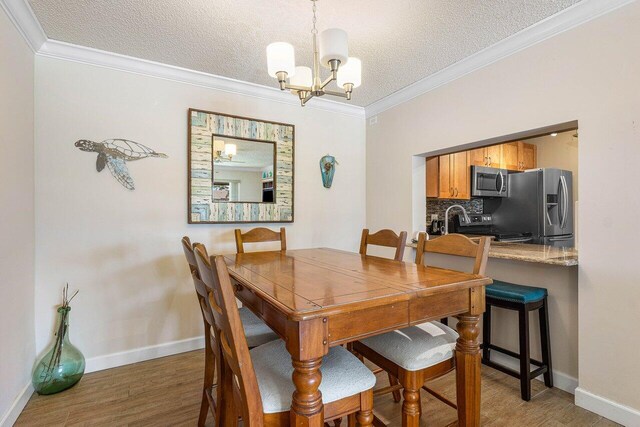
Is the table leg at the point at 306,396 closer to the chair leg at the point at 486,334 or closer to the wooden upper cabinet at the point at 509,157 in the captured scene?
the chair leg at the point at 486,334

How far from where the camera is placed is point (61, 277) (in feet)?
7.40

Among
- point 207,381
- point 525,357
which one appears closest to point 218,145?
point 207,381

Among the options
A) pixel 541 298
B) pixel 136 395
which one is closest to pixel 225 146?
pixel 136 395

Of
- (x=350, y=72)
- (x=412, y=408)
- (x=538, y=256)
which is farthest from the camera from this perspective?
(x=538, y=256)

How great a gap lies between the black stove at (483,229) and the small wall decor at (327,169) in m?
1.55

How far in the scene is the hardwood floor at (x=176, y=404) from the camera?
176 cm

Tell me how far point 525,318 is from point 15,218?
3112 millimetres

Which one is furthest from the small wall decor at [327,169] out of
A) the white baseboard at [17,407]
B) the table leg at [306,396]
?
the white baseboard at [17,407]

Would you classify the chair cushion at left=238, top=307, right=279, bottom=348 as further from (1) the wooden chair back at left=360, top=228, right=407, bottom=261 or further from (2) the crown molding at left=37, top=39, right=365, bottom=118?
(2) the crown molding at left=37, top=39, right=365, bottom=118

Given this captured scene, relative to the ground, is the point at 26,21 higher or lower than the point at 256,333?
higher

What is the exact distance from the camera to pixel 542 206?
3.29 meters

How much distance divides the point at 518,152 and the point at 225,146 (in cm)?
390

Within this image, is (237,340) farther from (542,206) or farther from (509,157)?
(509,157)

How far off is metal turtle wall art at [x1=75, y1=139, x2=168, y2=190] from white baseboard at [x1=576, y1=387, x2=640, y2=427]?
10.9 ft
